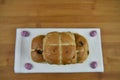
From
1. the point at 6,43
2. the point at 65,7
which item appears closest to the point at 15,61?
the point at 6,43

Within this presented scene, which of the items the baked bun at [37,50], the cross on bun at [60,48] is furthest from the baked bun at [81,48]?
the baked bun at [37,50]

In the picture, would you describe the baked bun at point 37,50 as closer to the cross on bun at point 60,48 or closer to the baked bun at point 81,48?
the cross on bun at point 60,48

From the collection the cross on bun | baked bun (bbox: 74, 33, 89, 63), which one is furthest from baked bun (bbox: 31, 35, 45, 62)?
baked bun (bbox: 74, 33, 89, 63)

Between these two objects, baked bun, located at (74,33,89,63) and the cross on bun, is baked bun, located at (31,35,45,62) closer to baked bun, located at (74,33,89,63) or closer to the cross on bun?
the cross on bun

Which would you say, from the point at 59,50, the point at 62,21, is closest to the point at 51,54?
the point at 59,50

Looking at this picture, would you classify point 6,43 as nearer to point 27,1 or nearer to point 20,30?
point 20,30
